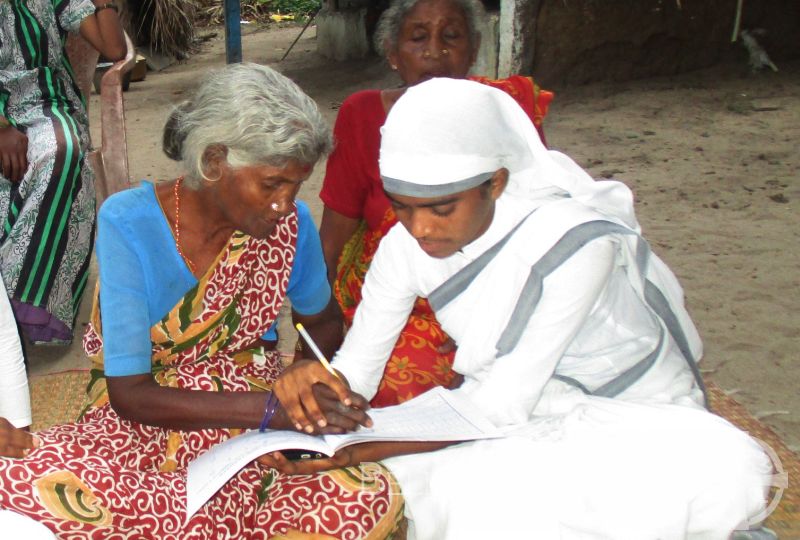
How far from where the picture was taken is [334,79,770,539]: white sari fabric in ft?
6.02

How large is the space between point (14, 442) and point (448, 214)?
41.8 inches

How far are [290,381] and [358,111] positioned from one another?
121 centimetres

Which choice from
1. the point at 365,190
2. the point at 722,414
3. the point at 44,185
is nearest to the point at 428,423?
the point at 365,190

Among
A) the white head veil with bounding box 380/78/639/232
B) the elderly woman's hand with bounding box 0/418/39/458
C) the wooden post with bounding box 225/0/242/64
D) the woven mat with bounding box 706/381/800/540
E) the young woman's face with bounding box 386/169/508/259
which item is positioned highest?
the white head veil with bounding box 380/78/639/232

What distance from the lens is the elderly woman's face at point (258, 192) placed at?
203 centimetres

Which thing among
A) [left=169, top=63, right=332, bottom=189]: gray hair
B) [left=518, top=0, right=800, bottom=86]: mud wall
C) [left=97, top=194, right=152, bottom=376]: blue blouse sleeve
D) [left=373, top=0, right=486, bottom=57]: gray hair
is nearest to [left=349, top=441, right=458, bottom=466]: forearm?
[left=97, top=194, right=152, bottom=376]: blue blouse sleeve

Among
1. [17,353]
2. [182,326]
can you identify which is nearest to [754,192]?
[182,326]

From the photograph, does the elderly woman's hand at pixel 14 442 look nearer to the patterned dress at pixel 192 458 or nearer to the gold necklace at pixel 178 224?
the patterned dress at pixel 192 458

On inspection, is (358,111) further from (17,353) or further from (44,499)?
(44,499)

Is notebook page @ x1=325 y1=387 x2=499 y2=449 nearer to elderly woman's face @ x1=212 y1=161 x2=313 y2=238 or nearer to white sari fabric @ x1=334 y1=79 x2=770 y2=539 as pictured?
white sari fabric @ x1=334 y1=79 x2=770 y2=539

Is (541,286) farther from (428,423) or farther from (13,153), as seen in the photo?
(13,153)

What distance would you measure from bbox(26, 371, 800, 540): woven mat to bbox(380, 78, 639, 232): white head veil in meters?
1.06

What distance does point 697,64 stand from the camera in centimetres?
715

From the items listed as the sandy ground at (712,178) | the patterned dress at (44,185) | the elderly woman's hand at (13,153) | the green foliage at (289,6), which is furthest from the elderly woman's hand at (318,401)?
the green foliage at (289,6)
